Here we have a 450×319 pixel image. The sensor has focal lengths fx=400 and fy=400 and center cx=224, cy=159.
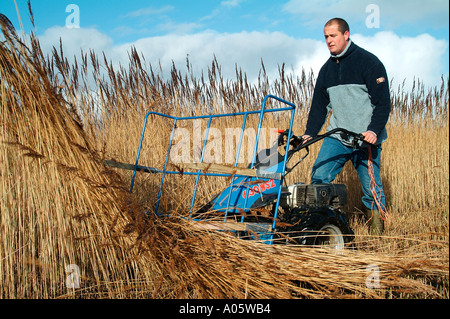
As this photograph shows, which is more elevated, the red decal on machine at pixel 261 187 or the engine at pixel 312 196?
the red decal on machine at pixel 261 187

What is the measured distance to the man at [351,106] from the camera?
3412 millimetres

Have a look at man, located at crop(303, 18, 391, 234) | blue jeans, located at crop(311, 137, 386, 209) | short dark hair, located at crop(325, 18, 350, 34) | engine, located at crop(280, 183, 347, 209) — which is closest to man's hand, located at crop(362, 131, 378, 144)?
man, located at crop(303, 18, 391, 234)

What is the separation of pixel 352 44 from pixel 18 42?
8.75ft

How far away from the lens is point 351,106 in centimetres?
358

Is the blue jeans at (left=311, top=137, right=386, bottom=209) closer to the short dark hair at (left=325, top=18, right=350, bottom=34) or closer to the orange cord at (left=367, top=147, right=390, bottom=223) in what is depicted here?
the orange cord at (left=367, top=147, right=390, bottom=223)

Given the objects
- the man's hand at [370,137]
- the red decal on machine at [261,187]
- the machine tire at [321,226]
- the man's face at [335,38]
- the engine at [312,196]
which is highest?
the man's face at [335,38]

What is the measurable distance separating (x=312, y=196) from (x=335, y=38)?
1.39 meters

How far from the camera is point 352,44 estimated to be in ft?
11.7

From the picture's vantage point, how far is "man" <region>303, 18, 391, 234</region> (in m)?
3.41

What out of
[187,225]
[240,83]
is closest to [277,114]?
[240,83]

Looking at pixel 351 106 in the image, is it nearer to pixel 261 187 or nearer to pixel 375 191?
pixel 375 191

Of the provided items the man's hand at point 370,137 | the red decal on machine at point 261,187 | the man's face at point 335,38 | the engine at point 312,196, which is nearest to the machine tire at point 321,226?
the engine at point 312,196

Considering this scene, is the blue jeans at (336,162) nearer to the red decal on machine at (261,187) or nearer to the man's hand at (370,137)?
the man's hand at (370,137)

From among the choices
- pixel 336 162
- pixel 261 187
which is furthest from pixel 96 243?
pixel 336 162
